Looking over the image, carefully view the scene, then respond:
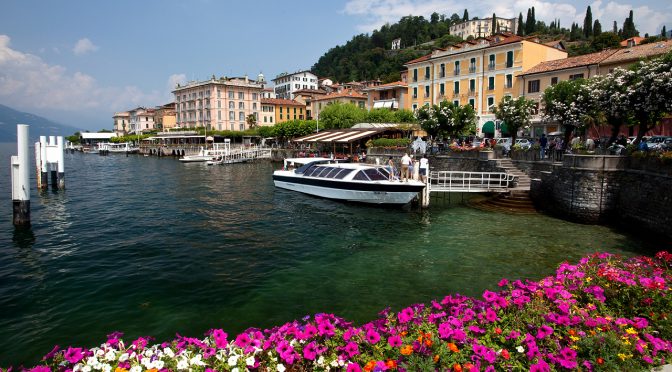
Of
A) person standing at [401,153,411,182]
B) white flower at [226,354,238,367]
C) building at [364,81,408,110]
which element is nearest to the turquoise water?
person standing at [401,153,411,182]

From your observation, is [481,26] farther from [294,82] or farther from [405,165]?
[405,165]

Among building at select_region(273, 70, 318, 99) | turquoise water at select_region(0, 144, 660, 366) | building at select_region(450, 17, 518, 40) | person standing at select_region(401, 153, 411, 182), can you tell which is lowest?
turquoise water at select_region(0, 144, 660, 366)

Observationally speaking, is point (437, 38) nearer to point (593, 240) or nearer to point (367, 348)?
point (593, 240)

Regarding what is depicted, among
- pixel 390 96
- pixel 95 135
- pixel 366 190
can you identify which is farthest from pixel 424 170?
pixel 95 135

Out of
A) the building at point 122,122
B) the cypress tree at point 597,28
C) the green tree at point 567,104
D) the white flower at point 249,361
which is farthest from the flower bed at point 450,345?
the building at point 122,122

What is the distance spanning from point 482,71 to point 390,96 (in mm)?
21230

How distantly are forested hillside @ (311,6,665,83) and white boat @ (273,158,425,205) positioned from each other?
87.2m

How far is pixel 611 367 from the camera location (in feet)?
16.3

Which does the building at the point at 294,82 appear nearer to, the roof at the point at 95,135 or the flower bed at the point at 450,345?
the roof at the point at 95,135

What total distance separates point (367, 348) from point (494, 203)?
2015 centimetres

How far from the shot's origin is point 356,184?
923 inches

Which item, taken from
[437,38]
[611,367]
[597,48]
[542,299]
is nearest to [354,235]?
[542,299]

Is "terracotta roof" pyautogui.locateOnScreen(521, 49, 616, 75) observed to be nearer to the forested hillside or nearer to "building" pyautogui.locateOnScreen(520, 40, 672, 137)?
"building" pyautogui.locateOnScreen(520, 40, 672, 137)

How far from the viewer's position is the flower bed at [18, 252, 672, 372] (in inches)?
197
